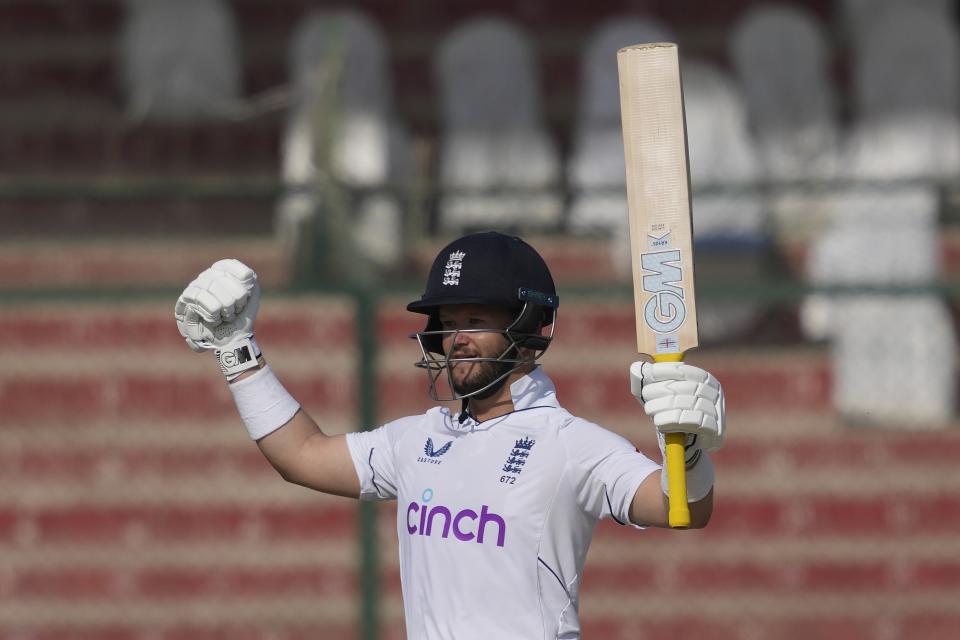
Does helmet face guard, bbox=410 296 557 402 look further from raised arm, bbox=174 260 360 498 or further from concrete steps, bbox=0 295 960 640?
concrete steps, bbox=0 295 960 640

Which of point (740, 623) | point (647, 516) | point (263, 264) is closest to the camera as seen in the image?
point (647, 516)

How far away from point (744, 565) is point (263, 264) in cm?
288

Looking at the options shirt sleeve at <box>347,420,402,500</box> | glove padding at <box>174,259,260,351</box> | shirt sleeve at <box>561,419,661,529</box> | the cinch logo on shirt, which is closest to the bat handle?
shirt sleeve at <box>561,419,661,529</box>

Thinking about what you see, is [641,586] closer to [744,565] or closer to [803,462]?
[744,565]

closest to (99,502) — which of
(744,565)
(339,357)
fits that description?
→ (339,357)

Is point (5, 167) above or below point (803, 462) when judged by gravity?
above

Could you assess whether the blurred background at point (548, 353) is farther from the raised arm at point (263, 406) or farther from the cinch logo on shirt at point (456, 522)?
the cinch logo on shirt at point (456, 522)

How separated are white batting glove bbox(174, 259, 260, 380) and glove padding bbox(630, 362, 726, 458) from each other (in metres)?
1.11

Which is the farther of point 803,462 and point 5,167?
point 5,167

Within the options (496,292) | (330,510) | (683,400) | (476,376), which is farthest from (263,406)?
(330,510)

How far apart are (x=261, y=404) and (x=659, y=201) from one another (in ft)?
3.87

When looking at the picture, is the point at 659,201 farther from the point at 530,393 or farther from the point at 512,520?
the point at 512,520

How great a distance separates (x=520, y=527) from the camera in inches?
144

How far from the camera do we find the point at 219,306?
155 inches
